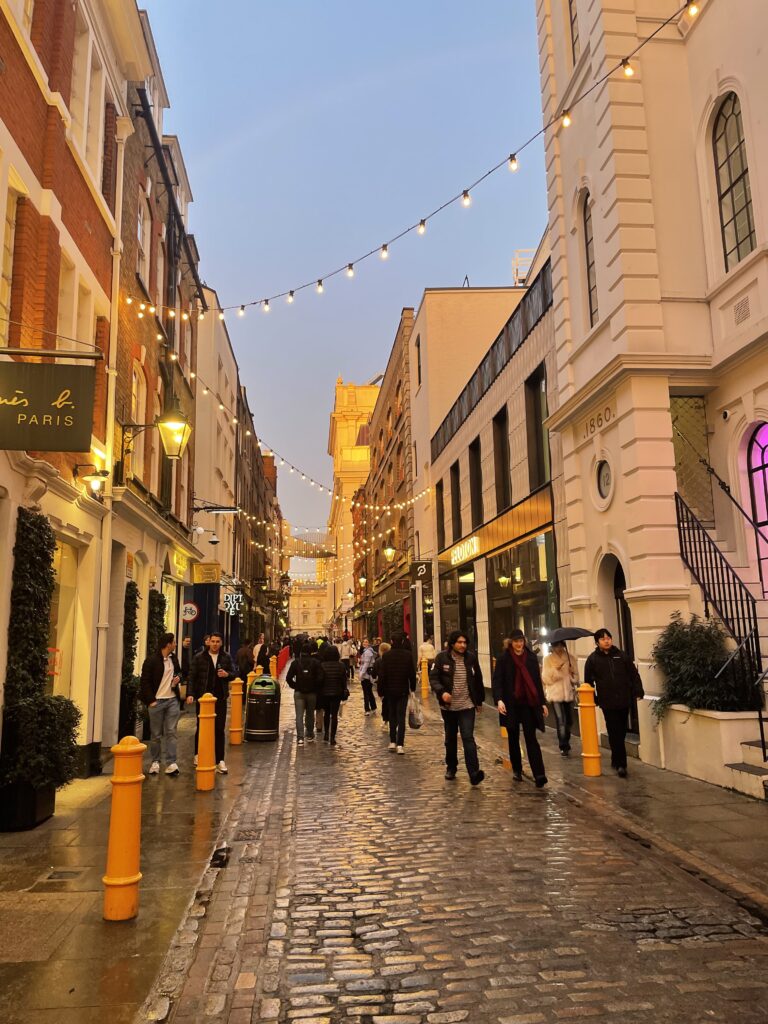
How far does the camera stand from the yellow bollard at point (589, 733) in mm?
9945

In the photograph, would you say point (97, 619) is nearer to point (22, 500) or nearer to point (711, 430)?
point (22, 500)

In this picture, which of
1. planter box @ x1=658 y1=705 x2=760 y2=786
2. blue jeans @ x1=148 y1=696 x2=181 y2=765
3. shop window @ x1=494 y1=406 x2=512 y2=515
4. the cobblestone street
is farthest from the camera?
shop window @ x1=494 y1=406 x2=512 y2=515

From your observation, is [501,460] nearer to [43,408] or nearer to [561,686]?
[561,686]

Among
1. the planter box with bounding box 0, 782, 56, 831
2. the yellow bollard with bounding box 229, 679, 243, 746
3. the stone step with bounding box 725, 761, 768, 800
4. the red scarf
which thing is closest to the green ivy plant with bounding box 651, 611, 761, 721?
the stone step with bounding box 725, 761, 768, 800

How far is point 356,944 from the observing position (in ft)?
15.8

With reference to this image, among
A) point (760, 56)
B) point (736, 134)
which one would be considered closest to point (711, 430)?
point (736, 134)

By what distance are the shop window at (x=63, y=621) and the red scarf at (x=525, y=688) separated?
5920 mm

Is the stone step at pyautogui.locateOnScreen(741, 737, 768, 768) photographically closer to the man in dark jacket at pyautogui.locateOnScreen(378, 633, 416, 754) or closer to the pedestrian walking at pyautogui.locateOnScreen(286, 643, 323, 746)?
the man in dark jacket at pyautogui.locateOnScreen(378, 633, 416, 754)

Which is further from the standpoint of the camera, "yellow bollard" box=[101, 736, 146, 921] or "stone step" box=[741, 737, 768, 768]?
"stone step" box=[741, 737, 768, 768]

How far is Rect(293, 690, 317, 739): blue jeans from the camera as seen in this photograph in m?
13.9

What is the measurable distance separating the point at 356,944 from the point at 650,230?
11017 millimetres

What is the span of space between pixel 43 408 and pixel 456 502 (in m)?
21.1

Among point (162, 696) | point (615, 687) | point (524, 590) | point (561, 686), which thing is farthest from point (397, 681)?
point (524, 590)

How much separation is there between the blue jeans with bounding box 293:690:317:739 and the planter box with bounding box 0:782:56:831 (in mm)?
6544
